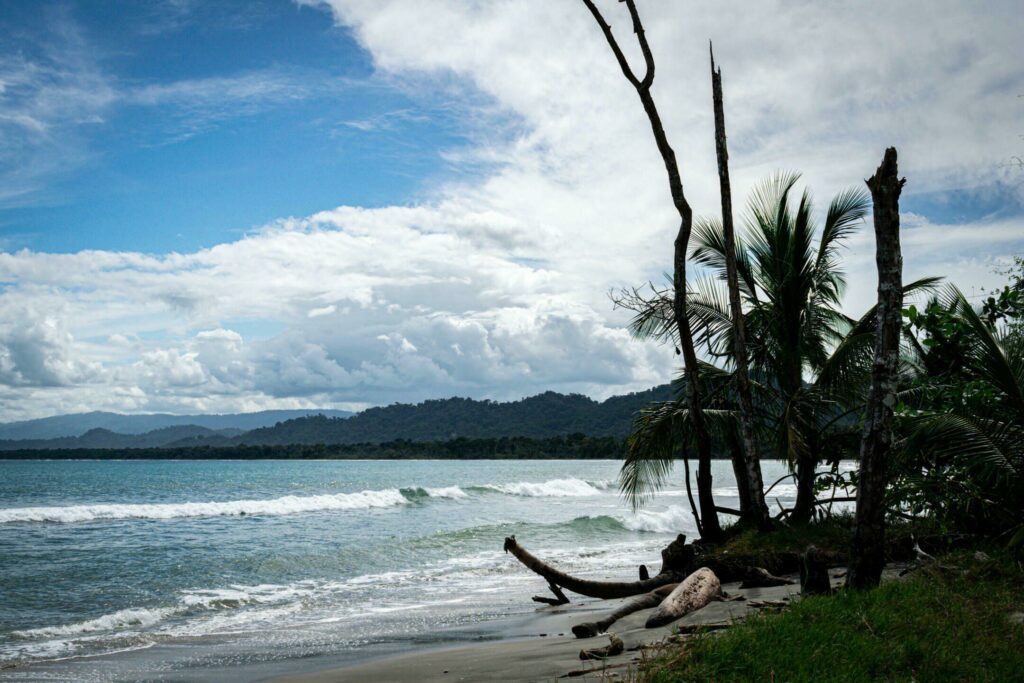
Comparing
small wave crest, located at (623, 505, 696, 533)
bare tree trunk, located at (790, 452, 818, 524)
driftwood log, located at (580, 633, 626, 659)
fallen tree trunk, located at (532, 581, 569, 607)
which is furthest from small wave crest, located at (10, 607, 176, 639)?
small wave crest, located at (623, 505, 696, 533)

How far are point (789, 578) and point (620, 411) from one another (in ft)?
378

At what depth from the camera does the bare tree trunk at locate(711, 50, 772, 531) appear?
11641mm

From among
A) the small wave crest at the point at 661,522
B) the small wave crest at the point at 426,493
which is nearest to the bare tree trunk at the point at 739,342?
the small wave crest at the point at 661,522

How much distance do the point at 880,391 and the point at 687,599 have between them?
120 inches

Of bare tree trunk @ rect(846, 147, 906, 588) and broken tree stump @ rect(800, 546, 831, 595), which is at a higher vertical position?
bare tree trunk @ rect(846, 147, 906, 588)

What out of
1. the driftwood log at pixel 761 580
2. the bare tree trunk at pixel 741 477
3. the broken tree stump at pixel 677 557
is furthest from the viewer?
the bare tree trunk at pixel 741 477

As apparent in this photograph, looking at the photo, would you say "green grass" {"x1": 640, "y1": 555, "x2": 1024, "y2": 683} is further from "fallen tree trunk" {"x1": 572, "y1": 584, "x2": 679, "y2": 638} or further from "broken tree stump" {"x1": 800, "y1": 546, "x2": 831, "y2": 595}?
"fallen tree trunk" {"x1": 572, "y1": 584, "x2": 679, "y2": 638}

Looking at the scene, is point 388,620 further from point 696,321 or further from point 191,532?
point 191,532

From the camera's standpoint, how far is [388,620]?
11.5 meters

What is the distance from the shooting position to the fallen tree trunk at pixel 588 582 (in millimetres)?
10867

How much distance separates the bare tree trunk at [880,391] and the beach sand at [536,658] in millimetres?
953

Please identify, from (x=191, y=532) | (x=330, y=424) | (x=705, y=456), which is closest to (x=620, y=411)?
(x=330, y=424)

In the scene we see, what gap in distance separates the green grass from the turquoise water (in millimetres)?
4924

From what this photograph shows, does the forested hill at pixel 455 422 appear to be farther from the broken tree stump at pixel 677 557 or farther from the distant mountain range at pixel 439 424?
the broken tree stump at pixel 677 557
